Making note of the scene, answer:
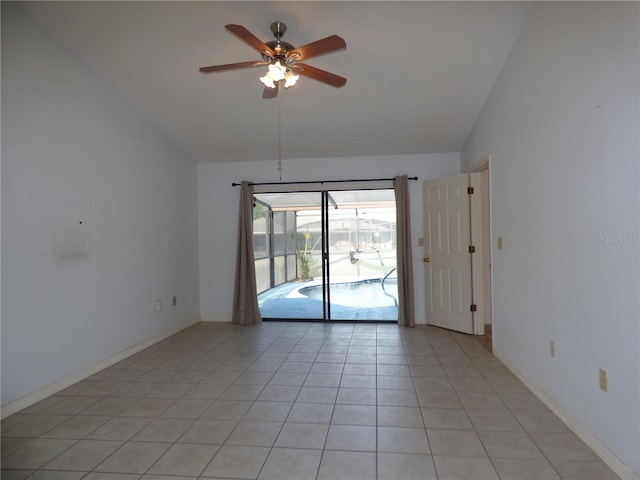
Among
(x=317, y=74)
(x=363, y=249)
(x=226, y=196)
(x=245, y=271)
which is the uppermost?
(x=317, y=74)

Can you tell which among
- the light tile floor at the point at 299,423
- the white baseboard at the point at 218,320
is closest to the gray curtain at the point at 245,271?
the white baseboard at the point at 218,320

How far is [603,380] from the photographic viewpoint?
1912mm

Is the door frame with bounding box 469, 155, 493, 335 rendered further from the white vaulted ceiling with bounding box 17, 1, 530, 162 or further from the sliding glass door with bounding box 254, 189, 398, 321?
the sliding glass door with bounding box 254, 189, 398, 321

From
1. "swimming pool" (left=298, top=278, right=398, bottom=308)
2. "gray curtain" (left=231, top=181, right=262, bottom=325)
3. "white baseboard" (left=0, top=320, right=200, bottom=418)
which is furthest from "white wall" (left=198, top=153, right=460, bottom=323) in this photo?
"swimming pool" (left=298, top=278, right=398, bottom=308)

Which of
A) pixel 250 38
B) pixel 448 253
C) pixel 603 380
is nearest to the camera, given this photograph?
pixel 603 380

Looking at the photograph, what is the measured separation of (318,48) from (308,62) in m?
0.98

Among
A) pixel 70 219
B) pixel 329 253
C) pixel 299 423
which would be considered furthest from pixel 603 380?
pixel 70 219

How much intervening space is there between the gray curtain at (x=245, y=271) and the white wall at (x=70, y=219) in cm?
100

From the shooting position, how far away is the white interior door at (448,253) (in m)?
4.35

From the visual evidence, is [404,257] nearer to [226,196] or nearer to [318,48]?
[226,196]

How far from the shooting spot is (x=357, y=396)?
8.86ft

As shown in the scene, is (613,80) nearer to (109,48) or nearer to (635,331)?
(635,331)

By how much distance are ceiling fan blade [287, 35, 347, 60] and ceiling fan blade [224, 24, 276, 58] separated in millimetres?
137

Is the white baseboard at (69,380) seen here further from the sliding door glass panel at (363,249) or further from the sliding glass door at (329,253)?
the sliding door glass panel at (363,249)
